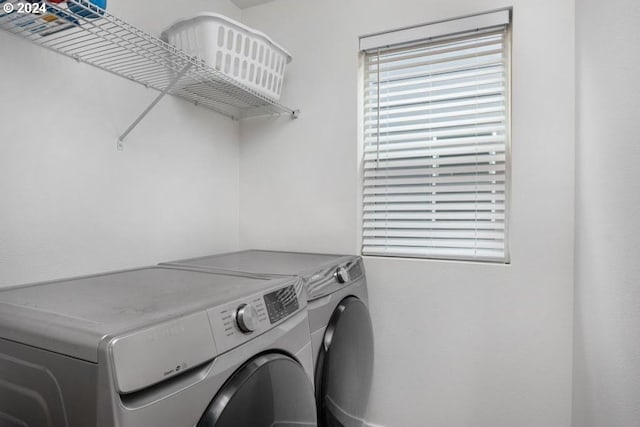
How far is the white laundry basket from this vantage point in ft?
4.84

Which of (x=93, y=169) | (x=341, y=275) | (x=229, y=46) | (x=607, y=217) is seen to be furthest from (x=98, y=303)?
(x=607, y=217)

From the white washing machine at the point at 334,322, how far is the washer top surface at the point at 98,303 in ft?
0.77

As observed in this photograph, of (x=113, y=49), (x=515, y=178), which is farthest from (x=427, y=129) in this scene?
(x=113, y=49)

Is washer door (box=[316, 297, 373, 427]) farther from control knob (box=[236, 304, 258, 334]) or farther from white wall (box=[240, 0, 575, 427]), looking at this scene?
control knob (box=[236, 304, 258, 334])

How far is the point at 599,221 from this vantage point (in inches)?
46.4

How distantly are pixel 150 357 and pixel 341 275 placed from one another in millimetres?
949

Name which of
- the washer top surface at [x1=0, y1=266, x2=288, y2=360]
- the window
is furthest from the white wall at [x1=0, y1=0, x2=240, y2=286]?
the window

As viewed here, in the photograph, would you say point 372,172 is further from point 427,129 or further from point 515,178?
point 515,178

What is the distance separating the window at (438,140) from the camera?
67.2 inches

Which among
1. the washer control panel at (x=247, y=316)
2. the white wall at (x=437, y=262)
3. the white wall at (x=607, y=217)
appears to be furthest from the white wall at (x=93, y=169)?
the white wall at (x=607, y=217)

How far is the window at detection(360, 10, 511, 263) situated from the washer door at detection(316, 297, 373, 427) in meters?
0.49

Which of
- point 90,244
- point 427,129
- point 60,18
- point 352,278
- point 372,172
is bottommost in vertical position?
point 352,278

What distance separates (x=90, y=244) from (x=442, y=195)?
153 centimetres

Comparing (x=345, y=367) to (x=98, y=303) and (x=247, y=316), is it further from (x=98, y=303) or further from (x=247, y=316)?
(x=98, y=303)
